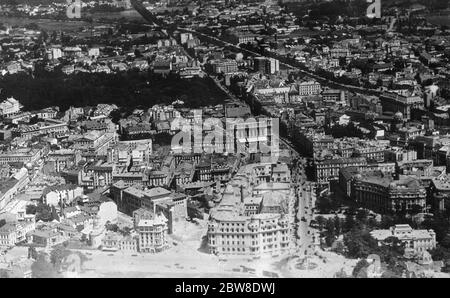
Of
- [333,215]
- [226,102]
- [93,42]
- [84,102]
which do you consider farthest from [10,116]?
[333,215]

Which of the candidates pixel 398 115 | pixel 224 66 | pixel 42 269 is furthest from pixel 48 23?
pixel 42 269

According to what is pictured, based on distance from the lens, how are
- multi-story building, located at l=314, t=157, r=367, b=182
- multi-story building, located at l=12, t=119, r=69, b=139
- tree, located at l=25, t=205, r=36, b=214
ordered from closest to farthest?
tree, located at l=25, t=205, r=36, b=214 < multi-story building, located at l=314, t=157, r=367, b=182 < multi-story building, located at l=12, t=119, r=69, b=139

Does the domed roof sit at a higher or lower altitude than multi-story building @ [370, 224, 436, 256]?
higher

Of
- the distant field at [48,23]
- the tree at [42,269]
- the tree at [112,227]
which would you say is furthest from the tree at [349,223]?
the distant field at [48,23]

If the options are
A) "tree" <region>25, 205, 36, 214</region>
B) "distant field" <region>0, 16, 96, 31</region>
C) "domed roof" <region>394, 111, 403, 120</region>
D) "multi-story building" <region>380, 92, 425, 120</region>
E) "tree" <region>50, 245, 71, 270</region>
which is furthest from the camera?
"distant field" <region>0, 16, 96, 31</region>

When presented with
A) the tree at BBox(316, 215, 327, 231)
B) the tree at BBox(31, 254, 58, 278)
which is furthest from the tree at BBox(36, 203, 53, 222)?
the tree at BBox(316, 215, 327, 231)

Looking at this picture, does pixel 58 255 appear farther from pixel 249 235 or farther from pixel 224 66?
pixel 224 66

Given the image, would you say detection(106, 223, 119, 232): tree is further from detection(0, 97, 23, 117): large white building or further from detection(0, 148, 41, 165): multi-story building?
detection(0, 97, 23, 117): large white building

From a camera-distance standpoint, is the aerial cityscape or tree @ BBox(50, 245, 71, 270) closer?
tree @ BBox(50, 245, 71, 270)
